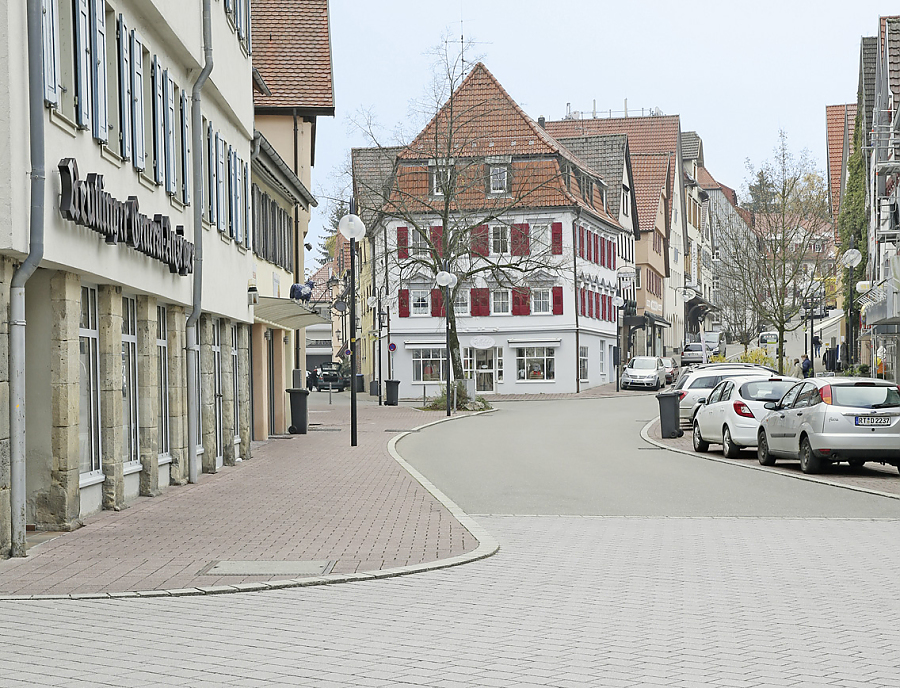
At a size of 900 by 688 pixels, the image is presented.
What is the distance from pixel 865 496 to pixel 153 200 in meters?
10.1

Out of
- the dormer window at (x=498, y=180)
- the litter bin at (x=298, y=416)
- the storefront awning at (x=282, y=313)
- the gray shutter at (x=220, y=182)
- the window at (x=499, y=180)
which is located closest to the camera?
the gray shutter at (x=220, y=182)

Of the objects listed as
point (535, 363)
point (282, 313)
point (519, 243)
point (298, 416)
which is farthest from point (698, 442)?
point (535, 363)

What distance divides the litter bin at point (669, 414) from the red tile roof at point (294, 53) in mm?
13984

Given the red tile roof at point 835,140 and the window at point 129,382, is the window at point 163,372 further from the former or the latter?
the red tile roof at point 835,140

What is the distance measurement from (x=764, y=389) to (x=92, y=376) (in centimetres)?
Answer: 1458

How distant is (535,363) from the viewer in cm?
6306

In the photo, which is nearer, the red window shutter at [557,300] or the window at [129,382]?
the window at [129,382]

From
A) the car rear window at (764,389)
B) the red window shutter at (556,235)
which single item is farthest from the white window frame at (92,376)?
the red window shutter at (556,235)

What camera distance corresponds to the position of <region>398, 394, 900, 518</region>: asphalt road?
15.8 meters

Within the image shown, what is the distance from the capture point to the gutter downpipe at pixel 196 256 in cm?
1897

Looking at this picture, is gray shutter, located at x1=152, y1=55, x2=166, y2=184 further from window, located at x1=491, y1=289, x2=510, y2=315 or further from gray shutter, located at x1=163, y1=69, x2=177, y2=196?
window, located at x1=491, y1=289, x2=510, y2=315

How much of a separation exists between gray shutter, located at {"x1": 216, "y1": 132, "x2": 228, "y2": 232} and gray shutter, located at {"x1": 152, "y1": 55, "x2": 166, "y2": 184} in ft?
14.5

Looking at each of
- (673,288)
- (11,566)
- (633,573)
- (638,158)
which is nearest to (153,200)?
(11,566)

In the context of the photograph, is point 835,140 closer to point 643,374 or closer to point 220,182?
point 643,374
